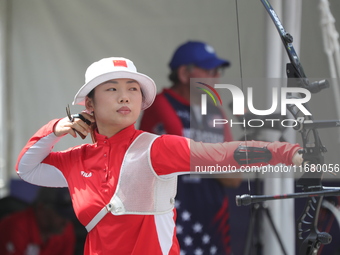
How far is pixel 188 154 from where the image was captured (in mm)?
1939

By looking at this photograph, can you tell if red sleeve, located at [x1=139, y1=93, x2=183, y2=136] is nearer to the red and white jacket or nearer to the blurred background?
the blurred background

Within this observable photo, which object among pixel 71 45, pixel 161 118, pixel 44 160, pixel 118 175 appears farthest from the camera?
pixel 71 45

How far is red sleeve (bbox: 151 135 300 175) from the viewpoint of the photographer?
189cm

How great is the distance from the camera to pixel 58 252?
3510 mm

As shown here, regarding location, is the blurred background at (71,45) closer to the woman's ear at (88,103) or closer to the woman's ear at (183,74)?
the woman's ear at (183,74)

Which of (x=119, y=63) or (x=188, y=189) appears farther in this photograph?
(x=188, y=189)

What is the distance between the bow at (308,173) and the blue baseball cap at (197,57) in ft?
3.18

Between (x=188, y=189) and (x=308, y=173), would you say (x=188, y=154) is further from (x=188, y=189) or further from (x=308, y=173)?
(x=188, y=189)

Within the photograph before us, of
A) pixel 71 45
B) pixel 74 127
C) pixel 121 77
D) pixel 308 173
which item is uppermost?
pixel 71 45

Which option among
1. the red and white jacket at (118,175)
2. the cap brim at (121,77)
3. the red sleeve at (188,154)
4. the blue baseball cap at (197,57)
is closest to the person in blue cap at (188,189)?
the blue baseball cap at (197,57)

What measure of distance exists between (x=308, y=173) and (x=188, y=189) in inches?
58.5

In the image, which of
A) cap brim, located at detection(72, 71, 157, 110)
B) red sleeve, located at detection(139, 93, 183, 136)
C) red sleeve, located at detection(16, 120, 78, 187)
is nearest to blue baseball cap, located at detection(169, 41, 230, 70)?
red sleeve, located at detection(139, 93, 183, 136)

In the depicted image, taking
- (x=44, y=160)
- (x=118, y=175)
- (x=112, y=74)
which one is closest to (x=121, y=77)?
(x=112, y=74)

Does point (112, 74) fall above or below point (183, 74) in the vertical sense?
below
